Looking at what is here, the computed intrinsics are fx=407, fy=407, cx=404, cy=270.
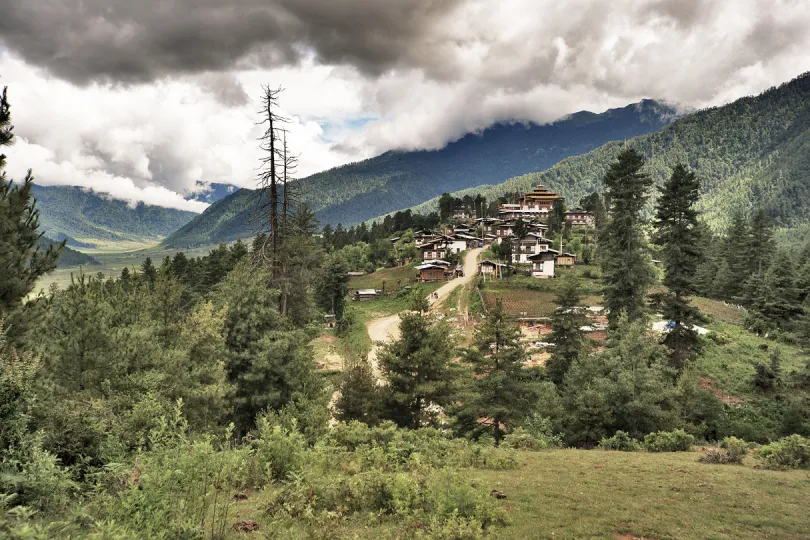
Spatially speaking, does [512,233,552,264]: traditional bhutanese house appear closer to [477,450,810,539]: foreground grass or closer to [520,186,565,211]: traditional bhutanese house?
[520,186,565,211]: traditional bhutanese house

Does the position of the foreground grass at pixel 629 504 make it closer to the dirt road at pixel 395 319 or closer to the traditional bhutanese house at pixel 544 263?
the dirt road at pixel 395 319

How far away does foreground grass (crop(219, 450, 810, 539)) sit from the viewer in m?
7.23

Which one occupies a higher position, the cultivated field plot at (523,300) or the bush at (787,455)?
the cultivated field plot at (523,300)

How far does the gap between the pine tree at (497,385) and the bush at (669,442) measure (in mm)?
5101

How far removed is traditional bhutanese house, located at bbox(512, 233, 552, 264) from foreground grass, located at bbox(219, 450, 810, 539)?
6152 centimetres


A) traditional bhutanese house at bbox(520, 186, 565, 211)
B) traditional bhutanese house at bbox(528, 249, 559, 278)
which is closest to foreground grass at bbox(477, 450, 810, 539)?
traditional bhutanese house at bbox(528, 249, 559, 278)

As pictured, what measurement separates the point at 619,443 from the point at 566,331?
11.6 metres

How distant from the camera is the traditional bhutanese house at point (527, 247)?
72062 mm

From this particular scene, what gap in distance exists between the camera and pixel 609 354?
1941 centimetres

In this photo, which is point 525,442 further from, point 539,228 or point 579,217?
point 579,217

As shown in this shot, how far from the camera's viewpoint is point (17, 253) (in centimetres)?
1195

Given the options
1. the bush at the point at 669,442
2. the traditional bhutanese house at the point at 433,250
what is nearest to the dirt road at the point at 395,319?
the traditional bhutanese house at the point at 433,250

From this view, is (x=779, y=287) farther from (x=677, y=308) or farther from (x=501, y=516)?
(x=501, y=516)

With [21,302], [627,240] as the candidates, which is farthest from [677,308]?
[21,302]
